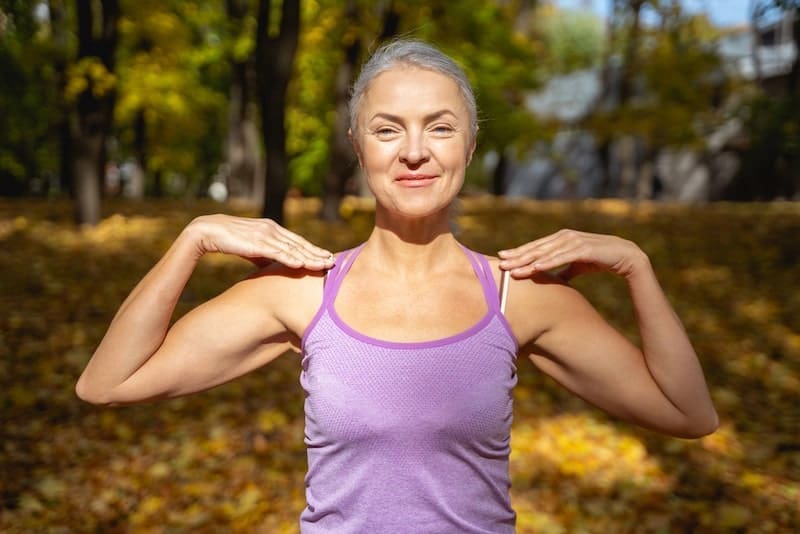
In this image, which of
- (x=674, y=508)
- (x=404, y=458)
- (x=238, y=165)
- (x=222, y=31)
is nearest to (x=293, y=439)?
(x=674, y=508)

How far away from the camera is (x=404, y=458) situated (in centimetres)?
170

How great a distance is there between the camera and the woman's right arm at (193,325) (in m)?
1.82

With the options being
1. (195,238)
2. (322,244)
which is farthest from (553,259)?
(322,244)

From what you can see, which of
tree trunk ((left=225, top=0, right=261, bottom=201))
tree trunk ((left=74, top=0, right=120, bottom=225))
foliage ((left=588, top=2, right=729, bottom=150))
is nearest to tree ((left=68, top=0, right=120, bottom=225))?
tree trunk ((left=74, top=0, right=120, bottom=225))

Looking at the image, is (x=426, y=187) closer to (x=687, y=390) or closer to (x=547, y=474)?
(x=687, y=390)

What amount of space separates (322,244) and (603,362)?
27.6ft

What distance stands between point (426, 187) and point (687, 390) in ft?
2.96

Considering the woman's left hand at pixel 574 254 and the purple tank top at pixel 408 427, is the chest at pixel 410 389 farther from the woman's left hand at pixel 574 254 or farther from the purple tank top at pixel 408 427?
the woman's left hand at pixel 574 254

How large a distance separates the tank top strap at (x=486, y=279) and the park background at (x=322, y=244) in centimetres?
23

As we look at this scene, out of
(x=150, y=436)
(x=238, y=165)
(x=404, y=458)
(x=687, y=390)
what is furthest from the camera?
(x=238, y=165)

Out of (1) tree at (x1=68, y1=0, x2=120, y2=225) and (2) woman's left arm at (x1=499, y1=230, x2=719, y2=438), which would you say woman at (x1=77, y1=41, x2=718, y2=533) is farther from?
(1) tree at (x1=68, y1=0, x2=120, y2=225)

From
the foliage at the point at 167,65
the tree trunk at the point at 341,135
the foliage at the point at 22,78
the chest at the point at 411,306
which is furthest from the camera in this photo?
the foliage at the point at 167,65

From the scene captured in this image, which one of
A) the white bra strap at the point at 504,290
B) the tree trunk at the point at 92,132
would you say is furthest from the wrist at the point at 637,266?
the tree trunk at the point at 92,132

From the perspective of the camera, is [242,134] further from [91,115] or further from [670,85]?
[670,85]
